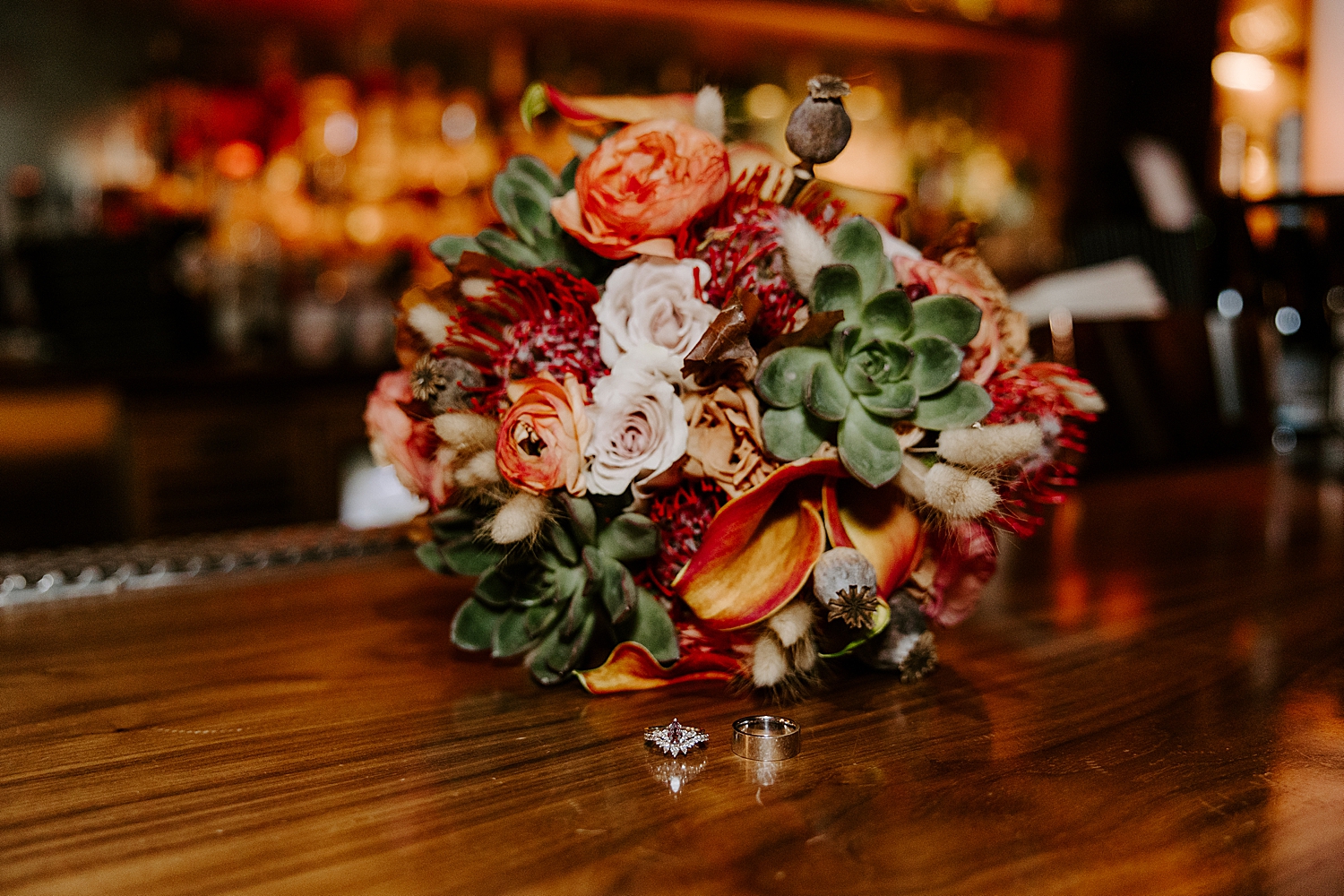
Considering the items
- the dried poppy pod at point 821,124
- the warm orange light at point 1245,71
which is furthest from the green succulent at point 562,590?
the warm orange light at point 1245,71

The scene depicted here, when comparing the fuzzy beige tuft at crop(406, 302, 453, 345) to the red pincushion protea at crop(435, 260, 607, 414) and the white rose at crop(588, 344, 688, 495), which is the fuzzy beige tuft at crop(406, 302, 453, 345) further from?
the white rose at crop(588, 344, 688, 495)

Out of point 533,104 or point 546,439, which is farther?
point 533,104

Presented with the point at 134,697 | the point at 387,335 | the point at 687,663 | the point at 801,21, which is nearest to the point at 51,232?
the point at 387,335

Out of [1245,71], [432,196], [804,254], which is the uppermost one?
[1245,71]

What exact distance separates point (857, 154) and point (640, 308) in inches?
102

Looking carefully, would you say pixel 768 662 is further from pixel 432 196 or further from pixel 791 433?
pixel 432 196

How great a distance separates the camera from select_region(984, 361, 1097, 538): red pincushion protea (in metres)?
0.56

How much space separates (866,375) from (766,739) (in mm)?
173

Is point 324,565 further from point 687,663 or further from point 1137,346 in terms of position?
point 1137,346

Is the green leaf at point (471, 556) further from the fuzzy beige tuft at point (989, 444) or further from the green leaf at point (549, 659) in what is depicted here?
the fuzzy beige tuft at point (989, 444)

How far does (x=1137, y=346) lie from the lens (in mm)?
1289

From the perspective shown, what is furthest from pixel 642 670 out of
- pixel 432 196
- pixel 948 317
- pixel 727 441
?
pixel 432 196

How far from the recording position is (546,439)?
0.52 metres

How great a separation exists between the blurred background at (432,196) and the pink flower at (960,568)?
62 cm
